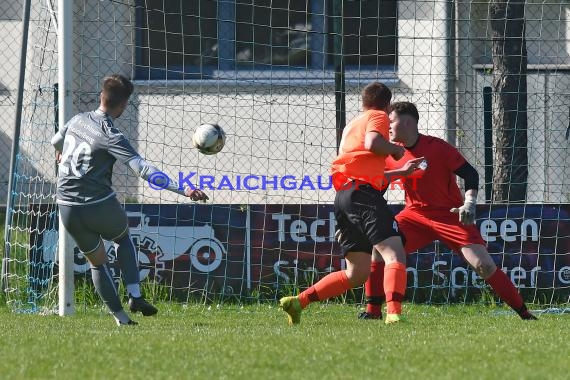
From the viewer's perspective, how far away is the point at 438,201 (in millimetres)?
9258

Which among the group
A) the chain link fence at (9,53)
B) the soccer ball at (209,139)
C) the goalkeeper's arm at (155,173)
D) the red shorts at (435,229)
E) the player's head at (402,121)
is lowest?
the red shorts at (435,229)

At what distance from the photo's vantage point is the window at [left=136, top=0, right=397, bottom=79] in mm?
13133

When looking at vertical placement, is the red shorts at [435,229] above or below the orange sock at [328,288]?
above

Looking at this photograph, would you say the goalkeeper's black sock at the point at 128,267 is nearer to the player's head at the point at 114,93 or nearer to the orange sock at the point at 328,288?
the player's head at the point at 114,93

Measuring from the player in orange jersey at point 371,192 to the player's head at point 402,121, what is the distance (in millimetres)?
435

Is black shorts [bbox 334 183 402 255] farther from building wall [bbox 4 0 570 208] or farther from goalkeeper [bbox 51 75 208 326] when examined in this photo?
building wall [bbox 4 0 570 208]

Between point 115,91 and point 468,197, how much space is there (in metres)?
2.68

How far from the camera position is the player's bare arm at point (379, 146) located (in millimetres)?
8344

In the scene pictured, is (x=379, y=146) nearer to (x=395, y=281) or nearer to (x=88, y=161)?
(x=395, y=281)

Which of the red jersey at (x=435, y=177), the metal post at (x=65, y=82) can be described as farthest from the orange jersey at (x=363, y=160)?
the metal post at (x=65, y=82)

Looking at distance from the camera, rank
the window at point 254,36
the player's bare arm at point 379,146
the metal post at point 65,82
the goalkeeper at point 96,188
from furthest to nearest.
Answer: the window at point 254,36 < the metal post at point 65,82 < the goalkeeper at point 96,188 < the player's bare arm at point 379,146

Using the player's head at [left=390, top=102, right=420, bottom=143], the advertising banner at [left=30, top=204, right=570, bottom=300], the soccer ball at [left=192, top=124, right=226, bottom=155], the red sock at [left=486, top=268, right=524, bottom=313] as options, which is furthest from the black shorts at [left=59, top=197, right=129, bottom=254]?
the red sock at [left=486, top=268, right=524, bottom=313]

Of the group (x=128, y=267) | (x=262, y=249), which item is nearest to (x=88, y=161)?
(x=128, y=267)

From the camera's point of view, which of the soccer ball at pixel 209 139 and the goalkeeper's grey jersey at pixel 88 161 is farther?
the soccer ball at pixel 209 139
